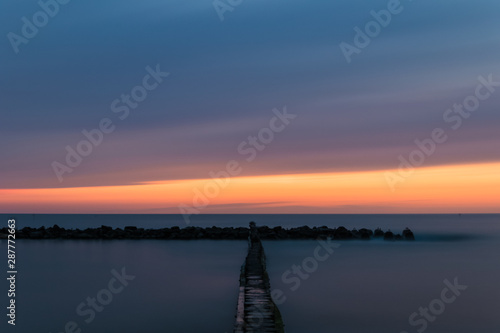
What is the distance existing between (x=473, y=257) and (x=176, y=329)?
26212mm

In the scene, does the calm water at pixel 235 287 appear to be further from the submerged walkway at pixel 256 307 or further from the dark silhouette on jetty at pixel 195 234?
the dark silhouette on jetty at pixel 195 234

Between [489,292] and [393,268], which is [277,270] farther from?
[489,292]

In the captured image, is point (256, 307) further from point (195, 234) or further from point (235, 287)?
point (195, 234)

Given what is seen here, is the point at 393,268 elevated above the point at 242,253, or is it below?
below

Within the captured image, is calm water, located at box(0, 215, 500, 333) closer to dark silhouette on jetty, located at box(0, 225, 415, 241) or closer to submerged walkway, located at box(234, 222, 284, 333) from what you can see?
submerged walkway, located at box(234, 222, 284, 333)

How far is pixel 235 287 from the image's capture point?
22578 millimetres

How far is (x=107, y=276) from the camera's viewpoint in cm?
2627

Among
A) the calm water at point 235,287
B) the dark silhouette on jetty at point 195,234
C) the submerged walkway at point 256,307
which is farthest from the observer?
the dark silhouette on jetty at point 195,234

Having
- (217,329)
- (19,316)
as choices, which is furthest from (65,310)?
(217,329)

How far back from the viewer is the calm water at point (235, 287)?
17062mm

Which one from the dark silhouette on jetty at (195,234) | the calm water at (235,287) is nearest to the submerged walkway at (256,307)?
the calm water at (235,287)

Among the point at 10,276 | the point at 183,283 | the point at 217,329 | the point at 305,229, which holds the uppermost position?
the point at 305,229

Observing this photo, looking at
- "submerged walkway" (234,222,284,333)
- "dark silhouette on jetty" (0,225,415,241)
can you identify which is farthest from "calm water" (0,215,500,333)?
"dark silhouette on jetty" (0,225,415,241)

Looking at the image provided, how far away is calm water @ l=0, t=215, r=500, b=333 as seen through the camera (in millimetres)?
17062
